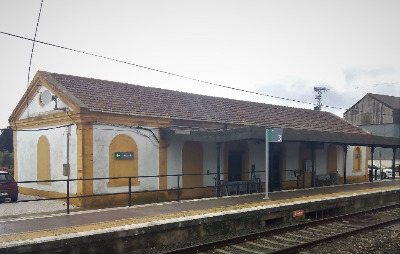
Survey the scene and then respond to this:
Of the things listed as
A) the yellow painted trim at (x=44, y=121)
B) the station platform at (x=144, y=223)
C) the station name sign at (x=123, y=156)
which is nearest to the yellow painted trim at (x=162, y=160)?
the station name sign at (x=123, y=156)

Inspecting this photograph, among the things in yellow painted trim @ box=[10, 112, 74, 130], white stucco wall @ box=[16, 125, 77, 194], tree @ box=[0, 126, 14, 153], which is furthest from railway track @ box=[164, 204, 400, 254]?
tree @ box=[0, 126, 14, 153]

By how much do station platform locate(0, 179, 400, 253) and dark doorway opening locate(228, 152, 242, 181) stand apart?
11.4 feet

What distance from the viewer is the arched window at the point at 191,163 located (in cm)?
1631

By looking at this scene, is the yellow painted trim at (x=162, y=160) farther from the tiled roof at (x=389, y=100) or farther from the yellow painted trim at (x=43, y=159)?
the tiled roof at (x=389, y=100)

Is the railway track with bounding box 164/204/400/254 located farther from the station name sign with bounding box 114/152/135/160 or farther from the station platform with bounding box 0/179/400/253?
the station name sign with bounding box 114/152/135/160

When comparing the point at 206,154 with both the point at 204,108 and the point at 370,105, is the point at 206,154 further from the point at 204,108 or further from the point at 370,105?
the point at 370,105

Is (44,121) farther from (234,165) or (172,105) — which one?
(234,165)

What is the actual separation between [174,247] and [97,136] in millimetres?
6218

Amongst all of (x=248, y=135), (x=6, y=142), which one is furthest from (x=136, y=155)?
(x=6, y=142)

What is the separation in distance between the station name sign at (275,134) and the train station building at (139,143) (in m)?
0.04

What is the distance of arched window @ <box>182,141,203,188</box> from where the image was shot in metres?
16.3

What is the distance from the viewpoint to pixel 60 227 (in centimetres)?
891

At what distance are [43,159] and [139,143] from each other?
4719mm

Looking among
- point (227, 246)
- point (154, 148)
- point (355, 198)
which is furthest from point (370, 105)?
point (227, 246)
